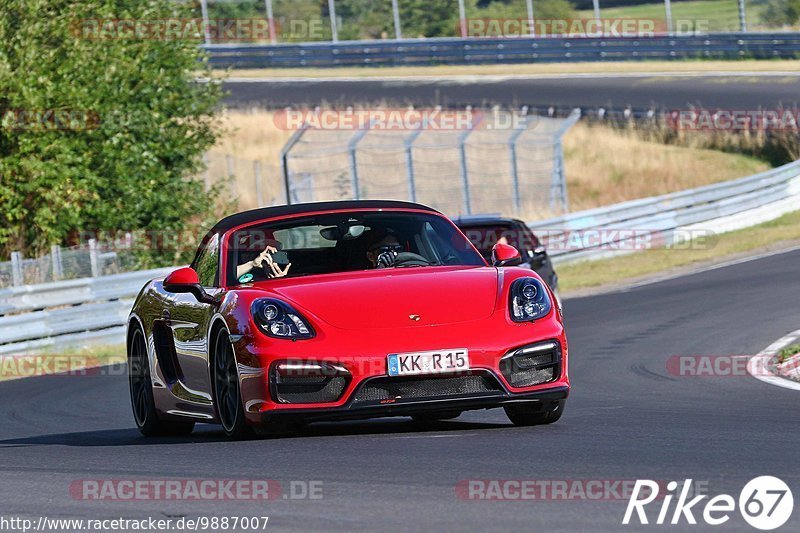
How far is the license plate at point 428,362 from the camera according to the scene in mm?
7887

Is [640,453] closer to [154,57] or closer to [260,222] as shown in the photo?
[260,222]

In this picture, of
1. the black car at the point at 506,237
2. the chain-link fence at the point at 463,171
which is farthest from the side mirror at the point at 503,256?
the chain-link fence at the point at 463,171

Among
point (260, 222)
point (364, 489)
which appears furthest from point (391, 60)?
point (364, 489)

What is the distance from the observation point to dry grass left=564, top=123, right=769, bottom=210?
115 feet

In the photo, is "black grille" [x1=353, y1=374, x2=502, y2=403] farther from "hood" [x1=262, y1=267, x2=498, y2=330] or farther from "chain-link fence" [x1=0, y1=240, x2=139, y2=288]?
"chain-link fence" [x1=0, y1=240, x2=139, y2=288]

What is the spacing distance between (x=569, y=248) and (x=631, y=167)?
10.2m

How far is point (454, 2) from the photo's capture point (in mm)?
55688

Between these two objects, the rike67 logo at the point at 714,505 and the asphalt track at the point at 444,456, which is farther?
the asphalt track at the point at 444,456

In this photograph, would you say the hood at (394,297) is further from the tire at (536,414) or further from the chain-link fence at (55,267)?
the chain-link fence at (55,267)

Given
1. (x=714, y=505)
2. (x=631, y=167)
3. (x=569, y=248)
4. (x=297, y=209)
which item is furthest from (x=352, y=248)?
(x=631, y=167)

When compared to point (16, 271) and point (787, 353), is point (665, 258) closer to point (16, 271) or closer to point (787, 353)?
point (16, 271)

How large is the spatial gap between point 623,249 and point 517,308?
19366mm

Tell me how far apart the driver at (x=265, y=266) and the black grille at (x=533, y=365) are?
62.5 inches

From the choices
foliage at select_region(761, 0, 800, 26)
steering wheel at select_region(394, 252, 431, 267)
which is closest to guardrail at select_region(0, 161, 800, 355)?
steering wheel at select_region(394, 252, 431, 267)
